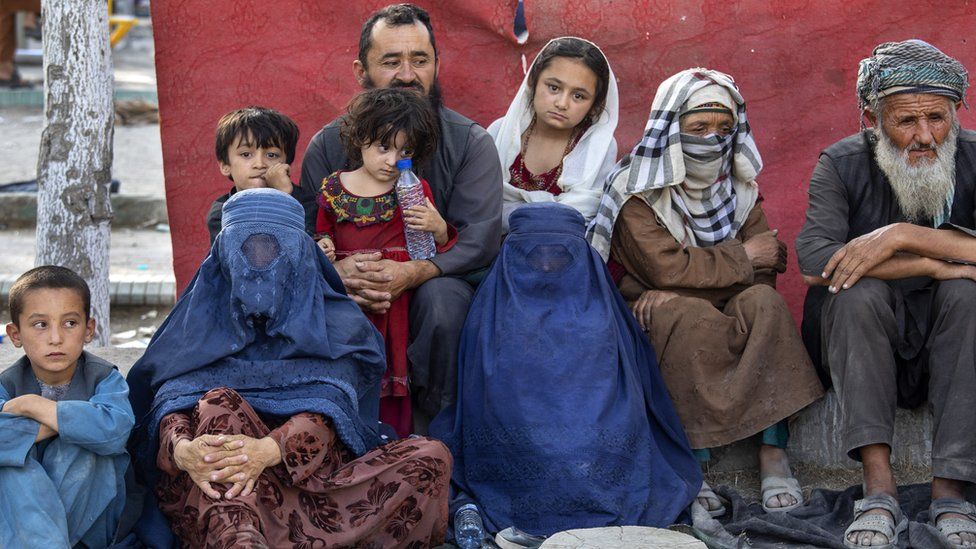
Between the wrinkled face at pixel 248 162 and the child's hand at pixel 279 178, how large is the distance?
0.14ft

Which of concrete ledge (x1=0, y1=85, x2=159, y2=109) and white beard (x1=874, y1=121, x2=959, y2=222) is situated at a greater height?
concrete ledge (x1=0, y1=85, x2=159, y2=109)

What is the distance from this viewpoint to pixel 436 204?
4980mm

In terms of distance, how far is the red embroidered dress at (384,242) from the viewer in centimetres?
457

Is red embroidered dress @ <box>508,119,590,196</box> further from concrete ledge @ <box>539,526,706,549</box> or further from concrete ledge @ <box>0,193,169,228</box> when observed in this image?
concrete ledge @ <box>0,193,169,228</box>

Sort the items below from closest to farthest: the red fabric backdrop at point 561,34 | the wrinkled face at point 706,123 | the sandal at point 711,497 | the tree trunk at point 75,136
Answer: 1. the sandal at point 711,497
2. the wrinkled face at point 706,123
3. the tree trunk at point 75,136
4. the red fabric backdrop at point 561,34

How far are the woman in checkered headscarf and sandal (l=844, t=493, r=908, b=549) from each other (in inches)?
13.7

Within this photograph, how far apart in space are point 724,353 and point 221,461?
1.93 meters

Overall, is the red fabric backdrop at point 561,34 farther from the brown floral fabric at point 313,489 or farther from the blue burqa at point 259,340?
the brown floral fabric at point 313,489

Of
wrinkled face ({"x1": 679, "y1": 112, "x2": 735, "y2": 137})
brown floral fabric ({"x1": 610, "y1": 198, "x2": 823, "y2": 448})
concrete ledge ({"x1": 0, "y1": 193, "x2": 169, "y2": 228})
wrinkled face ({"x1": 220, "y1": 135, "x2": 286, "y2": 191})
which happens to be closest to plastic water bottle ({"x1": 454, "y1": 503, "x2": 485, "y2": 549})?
brown floral fabric ({"x1": 610, "y1": 198, "x2": 823, "y2": 448})

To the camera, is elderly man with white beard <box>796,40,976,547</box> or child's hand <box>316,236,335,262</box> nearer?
elderly man with white beard <box>796,40,976,547</box>

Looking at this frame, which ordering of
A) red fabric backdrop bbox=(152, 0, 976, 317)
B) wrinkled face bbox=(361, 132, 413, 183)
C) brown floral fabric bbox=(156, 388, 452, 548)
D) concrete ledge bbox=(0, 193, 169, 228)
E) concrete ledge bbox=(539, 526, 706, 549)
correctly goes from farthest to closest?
concrete ledge bbox=(0, 193, 169, 228) → red fabric backdrop bbox=(152, 0, 976, 317) → wrinkled face bbox=(361, 132, 413, 183) → concrete ledge bbox=(539, 526, 706, 549) → brown floral fabric bbox=(156, 388, 452, 548)

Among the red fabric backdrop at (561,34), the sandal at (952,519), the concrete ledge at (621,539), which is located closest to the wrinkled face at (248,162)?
the red fabric backdrop at (561,34)

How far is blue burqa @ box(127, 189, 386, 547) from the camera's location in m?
3.91

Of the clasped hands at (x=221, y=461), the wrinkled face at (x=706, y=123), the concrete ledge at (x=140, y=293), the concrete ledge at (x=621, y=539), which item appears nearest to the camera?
the clasped hands at (x=221, y=461)
